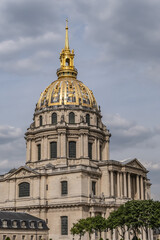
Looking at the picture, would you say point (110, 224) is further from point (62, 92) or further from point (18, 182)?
point (62, 92)

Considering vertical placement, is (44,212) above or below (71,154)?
below

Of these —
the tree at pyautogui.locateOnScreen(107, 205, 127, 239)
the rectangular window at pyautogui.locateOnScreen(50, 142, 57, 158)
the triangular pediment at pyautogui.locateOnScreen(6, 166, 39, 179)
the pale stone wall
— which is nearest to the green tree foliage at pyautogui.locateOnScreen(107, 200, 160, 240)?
the tree at pyautogui.locateOnScreen(107, 205, 127, 239)

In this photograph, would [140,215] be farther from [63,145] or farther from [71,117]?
[71,117]

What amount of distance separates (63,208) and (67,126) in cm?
1727

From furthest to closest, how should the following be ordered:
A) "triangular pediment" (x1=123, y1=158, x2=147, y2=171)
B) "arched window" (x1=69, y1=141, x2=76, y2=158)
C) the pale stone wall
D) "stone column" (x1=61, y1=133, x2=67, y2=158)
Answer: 1. "arched window" (x1=69, y1=141, x2=76, y2=158)
2. "stone column" (x1=61, y1=133, x2=67, y2=158)
3. "triangular pediment" (x1=123, y1=158, x2=147, y2=171)
4. the pale stone wall

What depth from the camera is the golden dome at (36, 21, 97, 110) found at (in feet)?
288

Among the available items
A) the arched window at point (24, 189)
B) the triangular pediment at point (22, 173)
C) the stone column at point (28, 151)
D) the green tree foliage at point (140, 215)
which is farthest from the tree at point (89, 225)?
the stone column at point (28, 151)

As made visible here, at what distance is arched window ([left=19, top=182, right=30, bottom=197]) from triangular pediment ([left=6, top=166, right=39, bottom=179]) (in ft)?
5.43

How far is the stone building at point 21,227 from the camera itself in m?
65.1

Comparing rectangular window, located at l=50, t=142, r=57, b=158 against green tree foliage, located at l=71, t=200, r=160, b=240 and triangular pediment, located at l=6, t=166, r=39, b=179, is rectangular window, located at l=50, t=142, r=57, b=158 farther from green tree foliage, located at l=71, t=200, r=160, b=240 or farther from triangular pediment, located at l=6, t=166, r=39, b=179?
green tree foliage, located at l=71, t=200, r=160, b=240

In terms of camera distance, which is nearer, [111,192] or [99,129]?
Result: [111,192]

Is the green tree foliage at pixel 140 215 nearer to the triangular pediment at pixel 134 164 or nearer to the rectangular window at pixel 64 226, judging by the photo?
the rectangular window at pixel 64 226

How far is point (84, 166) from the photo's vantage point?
74875 millimetres

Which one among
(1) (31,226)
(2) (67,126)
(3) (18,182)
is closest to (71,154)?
(2) (67,126)
